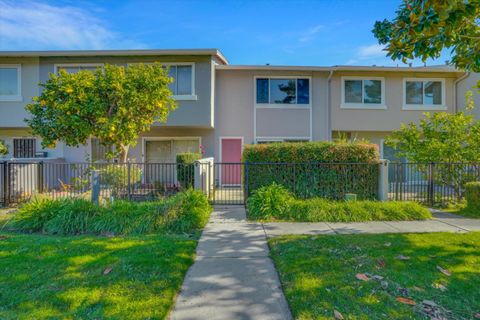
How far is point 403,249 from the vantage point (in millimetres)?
4809

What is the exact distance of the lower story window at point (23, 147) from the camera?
1334 cm

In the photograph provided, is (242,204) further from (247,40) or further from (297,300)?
(247,40)

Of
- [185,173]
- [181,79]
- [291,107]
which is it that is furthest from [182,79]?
[291,107]

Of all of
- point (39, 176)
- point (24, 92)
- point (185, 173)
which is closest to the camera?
point (39, 176)

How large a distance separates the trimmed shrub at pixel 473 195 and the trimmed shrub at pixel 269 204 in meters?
5.26

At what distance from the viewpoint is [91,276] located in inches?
146

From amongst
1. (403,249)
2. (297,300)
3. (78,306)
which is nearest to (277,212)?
(403,249)

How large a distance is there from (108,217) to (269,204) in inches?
156

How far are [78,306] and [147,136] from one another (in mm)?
11091

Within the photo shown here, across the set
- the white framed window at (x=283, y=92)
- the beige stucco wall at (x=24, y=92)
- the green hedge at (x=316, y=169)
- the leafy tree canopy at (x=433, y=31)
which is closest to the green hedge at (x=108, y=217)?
the green hedge at (x=316, y=169)

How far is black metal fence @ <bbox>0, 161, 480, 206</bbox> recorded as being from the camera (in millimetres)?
8508

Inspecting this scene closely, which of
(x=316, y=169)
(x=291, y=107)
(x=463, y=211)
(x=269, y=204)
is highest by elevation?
(x=291, y=107)

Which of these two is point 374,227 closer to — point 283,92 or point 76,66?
point 283,92

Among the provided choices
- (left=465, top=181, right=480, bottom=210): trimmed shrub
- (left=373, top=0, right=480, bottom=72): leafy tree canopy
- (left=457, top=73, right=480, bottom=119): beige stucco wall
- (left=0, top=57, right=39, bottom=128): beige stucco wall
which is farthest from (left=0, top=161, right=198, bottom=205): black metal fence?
(left=457, top=73, right=480, bottom=119): beige stucco wall
